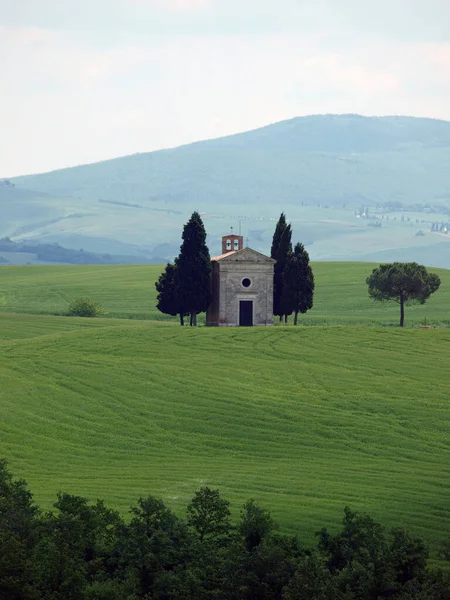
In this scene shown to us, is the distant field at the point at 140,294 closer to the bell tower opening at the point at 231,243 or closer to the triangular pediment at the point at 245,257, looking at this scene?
the bell tower opening at the point at 231,243

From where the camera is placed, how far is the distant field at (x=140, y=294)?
4889 inches

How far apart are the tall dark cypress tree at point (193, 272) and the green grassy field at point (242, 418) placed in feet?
14.5

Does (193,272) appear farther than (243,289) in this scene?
No

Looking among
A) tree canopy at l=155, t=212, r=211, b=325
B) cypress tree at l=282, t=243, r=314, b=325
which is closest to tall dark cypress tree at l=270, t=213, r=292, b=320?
cypress tree at l=282, t=243, r=314, b=325

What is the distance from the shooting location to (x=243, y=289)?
94188mm

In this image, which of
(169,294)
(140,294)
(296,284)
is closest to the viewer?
(169,294)

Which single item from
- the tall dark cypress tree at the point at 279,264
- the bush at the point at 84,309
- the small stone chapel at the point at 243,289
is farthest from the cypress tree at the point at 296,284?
the bush at the point at 84,309

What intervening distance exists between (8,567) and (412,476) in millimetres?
21730

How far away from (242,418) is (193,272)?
1218 inches

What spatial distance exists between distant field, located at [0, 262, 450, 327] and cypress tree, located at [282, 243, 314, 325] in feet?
59.0

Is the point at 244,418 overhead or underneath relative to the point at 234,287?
underneath

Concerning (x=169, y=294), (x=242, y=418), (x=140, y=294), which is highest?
(x=169, y=294)

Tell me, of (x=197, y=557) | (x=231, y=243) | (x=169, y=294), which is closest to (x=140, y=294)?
(x=231, y=243)

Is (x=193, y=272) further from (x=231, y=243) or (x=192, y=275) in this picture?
(x=231, y=243)
